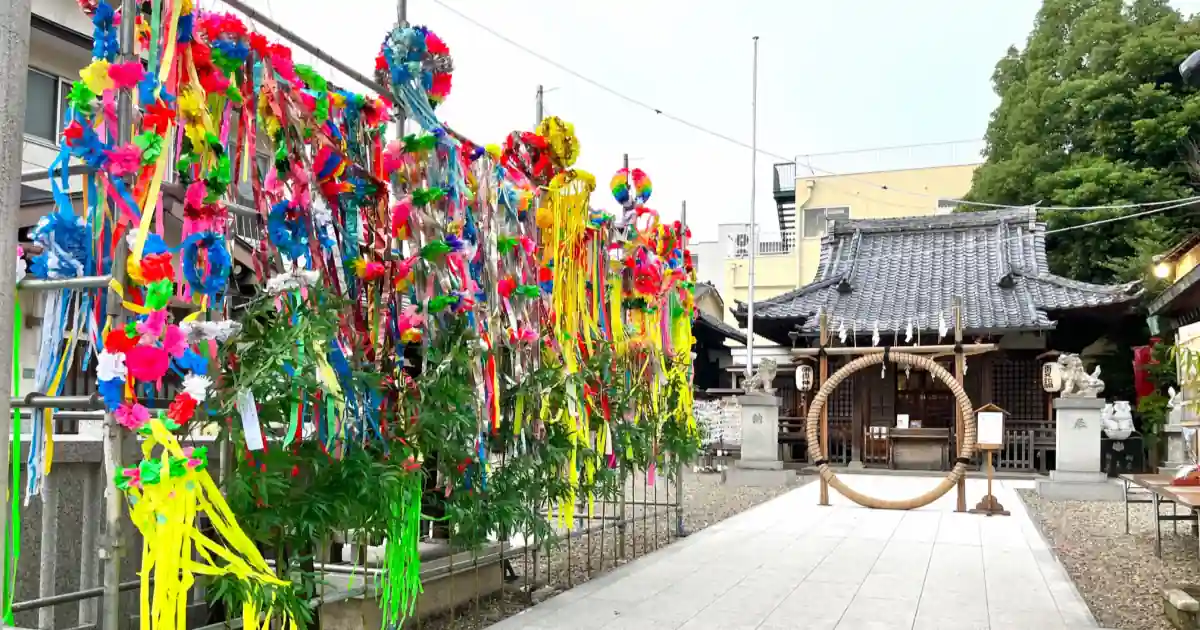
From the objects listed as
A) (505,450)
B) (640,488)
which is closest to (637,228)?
(505,450)

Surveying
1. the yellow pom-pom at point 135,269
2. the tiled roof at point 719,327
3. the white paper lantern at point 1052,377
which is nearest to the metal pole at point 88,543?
the yellow pom-pom at point 135,269

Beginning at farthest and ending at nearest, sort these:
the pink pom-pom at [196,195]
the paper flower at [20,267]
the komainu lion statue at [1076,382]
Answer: the komainu lion statue at [1076,382], the pink pom-pom at [196,195], the paper flower at [20,267]

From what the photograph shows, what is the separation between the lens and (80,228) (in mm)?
2816

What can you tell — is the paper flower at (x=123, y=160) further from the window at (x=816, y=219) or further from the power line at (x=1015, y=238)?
the window at (x=816, y=219)

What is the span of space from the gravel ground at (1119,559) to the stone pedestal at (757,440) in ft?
14.1

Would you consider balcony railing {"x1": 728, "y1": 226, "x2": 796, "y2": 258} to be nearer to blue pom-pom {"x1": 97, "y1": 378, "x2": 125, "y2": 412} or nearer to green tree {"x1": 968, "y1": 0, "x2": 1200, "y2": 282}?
green tree {"x1": 968, "y1": 0, "x2": 1200, "y2": 282}

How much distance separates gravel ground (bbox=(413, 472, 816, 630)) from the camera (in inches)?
213

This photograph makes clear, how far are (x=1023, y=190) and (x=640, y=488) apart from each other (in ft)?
48.5

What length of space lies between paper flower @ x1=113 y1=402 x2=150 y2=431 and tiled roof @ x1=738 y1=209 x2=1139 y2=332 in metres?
16.0

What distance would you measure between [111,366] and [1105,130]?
22.8 m

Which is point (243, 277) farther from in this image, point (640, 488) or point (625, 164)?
point (640, 488)

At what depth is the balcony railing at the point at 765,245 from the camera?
3067cm

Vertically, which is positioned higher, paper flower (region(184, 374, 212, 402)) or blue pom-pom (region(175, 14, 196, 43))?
blue pom-pom (region(175, 14, 196, 43))

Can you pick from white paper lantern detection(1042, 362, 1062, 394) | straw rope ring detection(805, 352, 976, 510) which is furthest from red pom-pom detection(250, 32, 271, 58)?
white paper lantern detection(1042, 362, 1062, 394)
